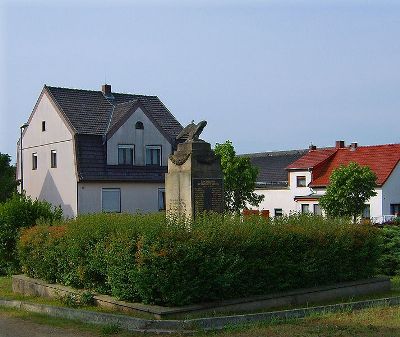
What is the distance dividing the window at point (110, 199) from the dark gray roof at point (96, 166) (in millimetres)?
769

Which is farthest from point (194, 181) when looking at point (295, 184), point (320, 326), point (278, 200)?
point (278, 200)

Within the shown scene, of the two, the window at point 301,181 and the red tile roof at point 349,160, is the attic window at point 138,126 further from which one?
the window at point 301,181

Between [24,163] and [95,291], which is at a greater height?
[24,163]

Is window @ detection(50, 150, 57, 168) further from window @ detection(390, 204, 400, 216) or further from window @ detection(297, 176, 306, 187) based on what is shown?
window @ detection(390, 204, 400, 216)

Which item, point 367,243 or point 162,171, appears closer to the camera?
point 367,243

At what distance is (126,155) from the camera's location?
3956 centimetres

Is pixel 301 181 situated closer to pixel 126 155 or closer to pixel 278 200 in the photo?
pixel 278 200

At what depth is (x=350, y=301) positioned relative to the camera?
1420 cm

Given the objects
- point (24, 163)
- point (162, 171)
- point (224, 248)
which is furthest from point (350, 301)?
point (24, 163)

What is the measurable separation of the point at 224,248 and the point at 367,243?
4.73 meters

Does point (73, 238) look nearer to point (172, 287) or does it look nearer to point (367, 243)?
point (172, 287)

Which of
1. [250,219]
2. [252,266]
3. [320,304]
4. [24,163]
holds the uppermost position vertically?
[24,163]

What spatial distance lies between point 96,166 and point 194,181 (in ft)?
74.0

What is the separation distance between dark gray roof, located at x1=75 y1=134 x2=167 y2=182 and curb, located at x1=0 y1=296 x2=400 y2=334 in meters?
23.3
